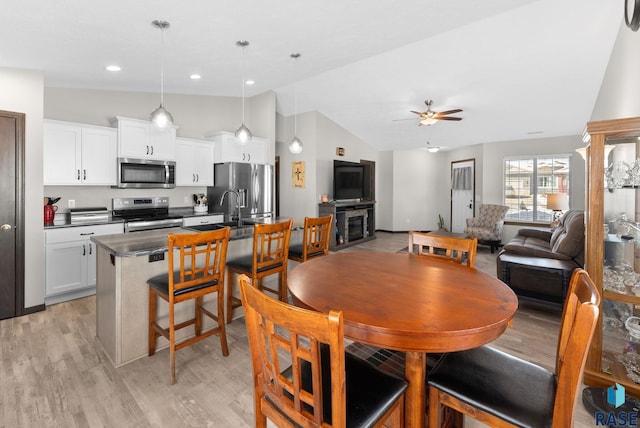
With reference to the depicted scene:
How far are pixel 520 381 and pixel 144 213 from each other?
4.92 meters

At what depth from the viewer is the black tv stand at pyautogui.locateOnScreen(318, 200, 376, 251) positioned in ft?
22.0

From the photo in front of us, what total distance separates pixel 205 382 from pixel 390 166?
313 inches

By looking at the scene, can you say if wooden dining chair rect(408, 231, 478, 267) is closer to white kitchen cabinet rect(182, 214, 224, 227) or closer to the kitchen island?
the kitchen island

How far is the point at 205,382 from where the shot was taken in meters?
2.17

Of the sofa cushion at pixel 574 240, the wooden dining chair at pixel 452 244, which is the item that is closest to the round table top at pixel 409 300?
the wooden dining chair at pixel 452 244

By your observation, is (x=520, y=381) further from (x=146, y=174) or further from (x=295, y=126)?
(x=295, y=126)

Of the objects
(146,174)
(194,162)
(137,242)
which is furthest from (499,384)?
(194,162)

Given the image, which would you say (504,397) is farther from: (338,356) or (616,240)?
(616,240)

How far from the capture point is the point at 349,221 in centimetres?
726

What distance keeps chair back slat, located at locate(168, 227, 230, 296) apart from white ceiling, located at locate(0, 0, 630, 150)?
1777mm

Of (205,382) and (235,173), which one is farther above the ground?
(235,173)

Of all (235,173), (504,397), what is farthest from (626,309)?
(235,173)

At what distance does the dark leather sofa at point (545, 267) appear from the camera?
3.25 m

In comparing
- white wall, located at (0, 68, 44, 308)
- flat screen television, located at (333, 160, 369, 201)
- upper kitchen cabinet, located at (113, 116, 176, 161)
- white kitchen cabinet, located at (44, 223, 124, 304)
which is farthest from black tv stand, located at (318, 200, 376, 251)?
white wall, located at (0, 68, 44, 308)
